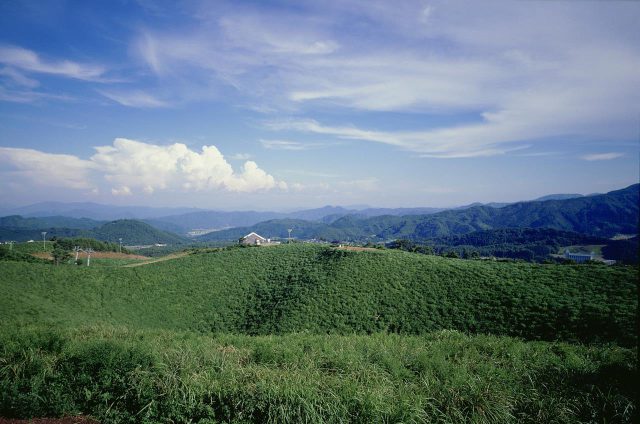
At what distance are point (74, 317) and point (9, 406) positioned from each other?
873 inches

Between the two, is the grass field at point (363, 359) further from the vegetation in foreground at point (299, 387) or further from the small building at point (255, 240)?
the small building at point (255, 240)

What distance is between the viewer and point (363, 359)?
9336 mm

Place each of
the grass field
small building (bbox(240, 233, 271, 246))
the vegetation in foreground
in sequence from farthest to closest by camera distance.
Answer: small building (bbox(240, 233, 271, 246)), the grass field, the vegetation in foreground

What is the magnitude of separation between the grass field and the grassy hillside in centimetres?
16

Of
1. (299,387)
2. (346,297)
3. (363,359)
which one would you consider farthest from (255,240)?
(299,387)

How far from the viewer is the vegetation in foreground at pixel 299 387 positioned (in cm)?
641

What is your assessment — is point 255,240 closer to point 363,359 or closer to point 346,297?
point 346,297

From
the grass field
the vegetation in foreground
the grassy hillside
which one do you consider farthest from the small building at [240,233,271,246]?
the vegetation in foreground

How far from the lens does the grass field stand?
660 cm

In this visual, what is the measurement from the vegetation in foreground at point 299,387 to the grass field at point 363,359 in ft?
0.12

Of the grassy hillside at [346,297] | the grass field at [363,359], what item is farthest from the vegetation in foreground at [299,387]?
the grassy hillside at [346,297]

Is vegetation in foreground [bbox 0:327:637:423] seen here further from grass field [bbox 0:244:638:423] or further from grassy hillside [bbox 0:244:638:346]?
grassy hillside [bbox 0:244:638:346]

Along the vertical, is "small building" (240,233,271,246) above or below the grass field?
below

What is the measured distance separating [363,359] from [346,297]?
18896 millimetres
